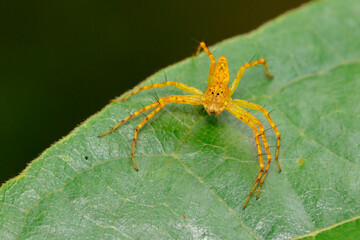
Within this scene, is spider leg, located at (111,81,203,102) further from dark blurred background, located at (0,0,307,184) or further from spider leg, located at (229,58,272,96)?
dark blurred background, located at (0,0,307,184)

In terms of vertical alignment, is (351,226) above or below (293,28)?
below

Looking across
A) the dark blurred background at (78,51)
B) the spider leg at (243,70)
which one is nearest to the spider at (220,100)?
the spider leg at (243,70)

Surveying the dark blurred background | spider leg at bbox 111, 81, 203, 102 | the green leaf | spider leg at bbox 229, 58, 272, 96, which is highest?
the dark blurred background

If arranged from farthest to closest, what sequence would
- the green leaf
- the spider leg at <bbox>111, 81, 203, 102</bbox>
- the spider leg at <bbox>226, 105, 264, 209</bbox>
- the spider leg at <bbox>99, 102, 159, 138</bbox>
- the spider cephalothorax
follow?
the spider cephalothorax < the spider leg at <bbox>111, 81, 203, 102</bbox> < the spider leg at <bbox>226, 105, 264, 209</bbox> < the spider leg at <bbox>99, 102, 159, 138</bbox> < the green leaf

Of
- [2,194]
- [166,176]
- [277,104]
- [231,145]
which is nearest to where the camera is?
[2,194]

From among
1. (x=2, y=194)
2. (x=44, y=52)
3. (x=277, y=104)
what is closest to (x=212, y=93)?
(x=277, y=104)

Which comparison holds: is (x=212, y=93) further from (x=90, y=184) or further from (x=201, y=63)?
(x=90, y=184)

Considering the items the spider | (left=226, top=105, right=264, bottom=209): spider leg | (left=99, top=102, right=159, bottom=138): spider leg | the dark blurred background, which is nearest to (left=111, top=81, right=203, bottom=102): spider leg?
the spider

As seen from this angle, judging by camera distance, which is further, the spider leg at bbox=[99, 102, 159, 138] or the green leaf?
the spider leg at bbox=[99, 102, 159, 138]
